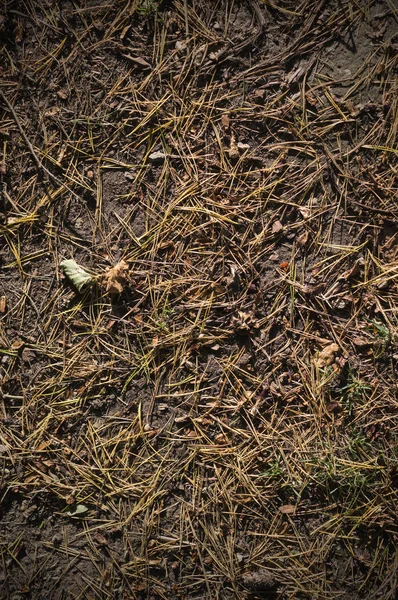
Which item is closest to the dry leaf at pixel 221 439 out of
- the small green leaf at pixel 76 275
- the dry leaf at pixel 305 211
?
the small green leaf at pixel 76 275

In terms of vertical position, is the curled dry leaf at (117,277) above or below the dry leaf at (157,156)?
below

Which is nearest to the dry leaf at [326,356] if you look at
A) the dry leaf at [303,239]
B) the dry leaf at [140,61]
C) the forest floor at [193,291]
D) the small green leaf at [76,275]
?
the forest floor at [193,291]

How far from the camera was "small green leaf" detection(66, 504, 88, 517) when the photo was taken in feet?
7.37

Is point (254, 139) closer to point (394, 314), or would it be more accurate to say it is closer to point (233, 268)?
point (233, 268)

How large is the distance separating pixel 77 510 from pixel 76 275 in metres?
1.03

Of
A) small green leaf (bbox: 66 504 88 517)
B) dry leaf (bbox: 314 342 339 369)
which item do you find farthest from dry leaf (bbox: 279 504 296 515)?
small green leaf (bbox: 66 504 88 517)

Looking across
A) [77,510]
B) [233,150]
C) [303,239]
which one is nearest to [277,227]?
[303,239]

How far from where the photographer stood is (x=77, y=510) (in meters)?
2.25

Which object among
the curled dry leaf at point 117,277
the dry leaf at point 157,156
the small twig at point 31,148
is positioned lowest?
the curled dry leaf at point 117,277

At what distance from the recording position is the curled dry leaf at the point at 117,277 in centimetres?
222

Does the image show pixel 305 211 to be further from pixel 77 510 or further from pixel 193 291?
pixel 77 510

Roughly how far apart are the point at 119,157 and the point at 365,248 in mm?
1161

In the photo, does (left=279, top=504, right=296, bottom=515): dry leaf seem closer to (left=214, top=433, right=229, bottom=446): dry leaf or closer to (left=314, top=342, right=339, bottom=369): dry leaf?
(left=214, top=433, right=229, bottom=446): dry leaf

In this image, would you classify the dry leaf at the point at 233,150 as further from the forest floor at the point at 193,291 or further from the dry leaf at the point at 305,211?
the dry leaf at the point at 305,211
